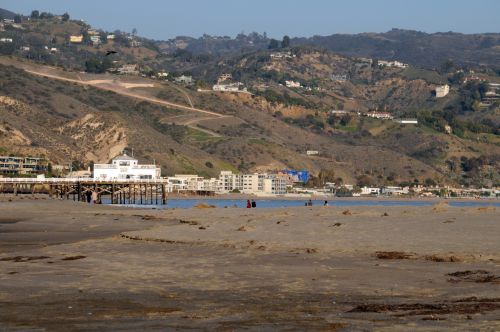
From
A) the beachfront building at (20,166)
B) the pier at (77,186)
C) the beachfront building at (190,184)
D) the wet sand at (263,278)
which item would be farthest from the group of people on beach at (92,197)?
the wet sand at (263,278)

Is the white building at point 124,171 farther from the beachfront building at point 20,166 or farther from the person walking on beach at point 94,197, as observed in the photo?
the beachfront building at point 20,166

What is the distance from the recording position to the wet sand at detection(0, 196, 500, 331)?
56.0ft

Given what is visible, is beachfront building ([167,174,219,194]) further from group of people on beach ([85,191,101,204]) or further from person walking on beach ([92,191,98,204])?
person walking on beach ([92,191,98,204])

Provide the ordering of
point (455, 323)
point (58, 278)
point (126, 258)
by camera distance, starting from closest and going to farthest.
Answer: point (455, 323), point (58, 278), point (126, 258)

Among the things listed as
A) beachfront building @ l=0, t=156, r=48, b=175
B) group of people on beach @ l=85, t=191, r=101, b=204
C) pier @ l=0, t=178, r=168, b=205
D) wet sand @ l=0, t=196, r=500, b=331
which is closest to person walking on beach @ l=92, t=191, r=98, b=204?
group of people on beach @ l=85, t=191, r=101, b=204

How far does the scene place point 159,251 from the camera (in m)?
30.7

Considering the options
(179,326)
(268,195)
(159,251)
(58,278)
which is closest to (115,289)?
(58,278)

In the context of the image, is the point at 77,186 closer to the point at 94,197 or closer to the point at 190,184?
the point at 94,197

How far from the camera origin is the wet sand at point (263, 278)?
56.0ft

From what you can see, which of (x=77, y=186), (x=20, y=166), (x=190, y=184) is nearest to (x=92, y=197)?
(x=77, y=186)

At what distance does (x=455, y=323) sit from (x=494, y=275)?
250 inches

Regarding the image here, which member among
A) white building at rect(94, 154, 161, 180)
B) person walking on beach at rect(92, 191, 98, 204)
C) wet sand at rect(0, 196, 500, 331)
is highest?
white building at rect(94, 154, 161, 180)

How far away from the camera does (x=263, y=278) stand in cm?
2294

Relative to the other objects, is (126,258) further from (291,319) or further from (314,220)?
(314,220)
